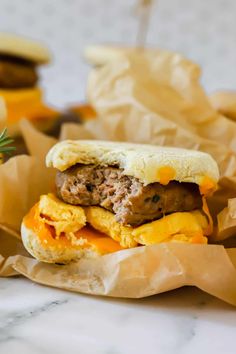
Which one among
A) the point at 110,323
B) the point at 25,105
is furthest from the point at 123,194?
the point at 25,105

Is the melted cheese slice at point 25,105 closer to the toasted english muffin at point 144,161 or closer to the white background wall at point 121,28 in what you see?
the toasted english muffin at point 144,161

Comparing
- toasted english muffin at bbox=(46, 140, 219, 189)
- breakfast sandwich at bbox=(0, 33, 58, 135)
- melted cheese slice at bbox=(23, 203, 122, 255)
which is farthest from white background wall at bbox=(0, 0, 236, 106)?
melted cheese slice at bbox=(23, 203, 122, 255)

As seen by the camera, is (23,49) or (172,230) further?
(23,49)

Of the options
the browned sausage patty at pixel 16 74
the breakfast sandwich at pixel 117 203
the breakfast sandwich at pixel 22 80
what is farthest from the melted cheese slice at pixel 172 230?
the browned sausage patty at pixel 16 74

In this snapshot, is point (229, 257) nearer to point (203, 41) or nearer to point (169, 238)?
point (169, 238)

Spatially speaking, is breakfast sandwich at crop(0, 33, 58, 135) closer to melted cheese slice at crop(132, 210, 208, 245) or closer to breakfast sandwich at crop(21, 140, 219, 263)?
breakfast sandwich at crop(21, 140, 219, 263)

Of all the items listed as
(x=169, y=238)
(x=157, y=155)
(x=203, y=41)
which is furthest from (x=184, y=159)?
(x=203, y=41)

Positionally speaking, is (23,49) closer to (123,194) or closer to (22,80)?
(22,80)
